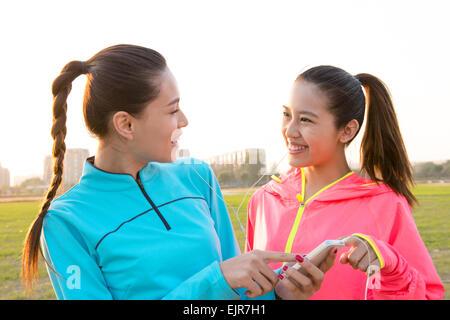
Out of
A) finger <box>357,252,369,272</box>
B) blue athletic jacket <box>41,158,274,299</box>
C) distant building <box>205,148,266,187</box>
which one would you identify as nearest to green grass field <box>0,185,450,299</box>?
distant building <box>205,148,266,187</box>

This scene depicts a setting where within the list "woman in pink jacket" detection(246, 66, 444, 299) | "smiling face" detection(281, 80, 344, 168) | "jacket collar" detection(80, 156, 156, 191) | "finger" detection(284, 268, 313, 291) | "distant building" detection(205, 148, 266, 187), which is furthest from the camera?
"distant building" detection(205, 148, 266, 187)

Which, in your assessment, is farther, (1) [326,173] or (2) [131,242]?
(1) [326,173]

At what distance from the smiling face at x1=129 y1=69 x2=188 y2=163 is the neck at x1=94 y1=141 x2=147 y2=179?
0.05 m

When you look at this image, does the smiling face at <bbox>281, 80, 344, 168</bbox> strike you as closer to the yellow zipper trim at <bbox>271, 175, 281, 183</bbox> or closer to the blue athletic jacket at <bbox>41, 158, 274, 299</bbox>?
the yellow zipper trim at <bbox>271, 175, 281, 183</bbox>

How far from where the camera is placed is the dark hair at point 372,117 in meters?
2.44

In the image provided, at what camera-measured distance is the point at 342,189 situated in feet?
7.93

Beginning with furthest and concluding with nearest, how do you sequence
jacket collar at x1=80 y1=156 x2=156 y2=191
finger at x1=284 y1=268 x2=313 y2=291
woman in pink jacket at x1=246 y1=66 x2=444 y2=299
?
woman in pink jacket at x1=246 y1=66 x2=444 y2=299 → jacket collar at x1=80 y1=156 x2=156 y2=191 → finger at x1=284 y1=268 x2=313 y2=291

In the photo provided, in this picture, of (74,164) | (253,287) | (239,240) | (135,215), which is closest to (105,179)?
(135,215)

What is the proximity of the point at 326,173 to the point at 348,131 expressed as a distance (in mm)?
278

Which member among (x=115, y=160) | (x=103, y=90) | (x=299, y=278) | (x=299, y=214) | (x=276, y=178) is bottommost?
(x=299, y=278)

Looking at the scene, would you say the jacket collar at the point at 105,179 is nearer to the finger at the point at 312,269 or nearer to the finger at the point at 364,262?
the finger at the point at 312,269

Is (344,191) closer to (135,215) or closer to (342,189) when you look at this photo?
(342,189)

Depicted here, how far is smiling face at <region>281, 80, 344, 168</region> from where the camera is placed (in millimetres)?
2367
